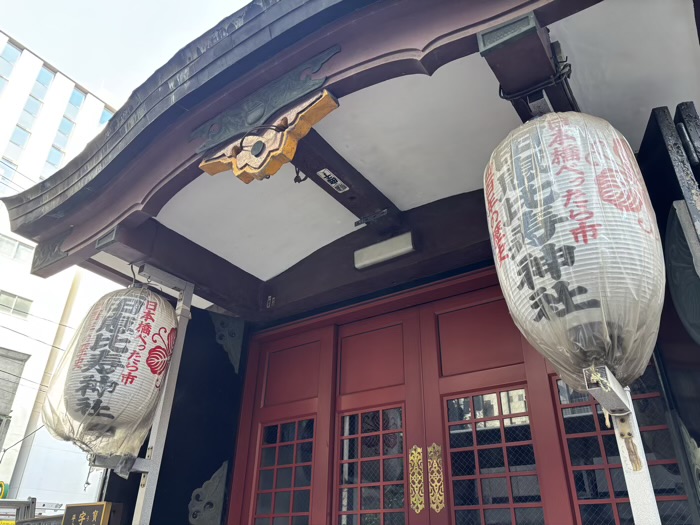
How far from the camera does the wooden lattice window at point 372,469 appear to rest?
3543 millimetres

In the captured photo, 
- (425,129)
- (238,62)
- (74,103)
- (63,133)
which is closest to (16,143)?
(63,133)

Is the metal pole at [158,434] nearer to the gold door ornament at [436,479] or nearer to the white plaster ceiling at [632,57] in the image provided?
the gold door ornament at [436,479]

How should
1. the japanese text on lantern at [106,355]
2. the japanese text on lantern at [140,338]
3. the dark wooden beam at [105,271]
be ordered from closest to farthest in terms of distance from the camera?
the japanese text on lantern at [106,355]
the japanese text on lantern at [140,338]
the dark wooden beam at [105,271]

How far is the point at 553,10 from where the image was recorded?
7.40 ft

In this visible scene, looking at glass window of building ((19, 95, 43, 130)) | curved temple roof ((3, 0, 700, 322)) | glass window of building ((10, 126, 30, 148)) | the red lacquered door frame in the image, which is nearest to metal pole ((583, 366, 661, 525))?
curved temple roof ((3, 0, 700, 322))

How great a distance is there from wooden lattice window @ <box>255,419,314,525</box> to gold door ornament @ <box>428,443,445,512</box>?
42.3 inches

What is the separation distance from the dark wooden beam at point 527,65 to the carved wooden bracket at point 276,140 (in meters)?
0.89

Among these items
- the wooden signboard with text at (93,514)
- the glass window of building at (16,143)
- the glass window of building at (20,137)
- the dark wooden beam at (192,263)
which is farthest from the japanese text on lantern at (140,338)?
the glass window of building at (20,137)

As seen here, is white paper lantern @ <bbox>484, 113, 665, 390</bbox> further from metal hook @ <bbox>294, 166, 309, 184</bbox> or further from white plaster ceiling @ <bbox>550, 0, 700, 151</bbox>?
metal hook @ <bbox>294, 166, 309, 184</bbox>

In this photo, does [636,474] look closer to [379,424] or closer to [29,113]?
[379,424]

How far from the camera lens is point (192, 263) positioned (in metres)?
4.29

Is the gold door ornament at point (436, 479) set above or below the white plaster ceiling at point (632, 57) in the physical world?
below

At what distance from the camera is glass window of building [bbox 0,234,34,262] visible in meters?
20.2

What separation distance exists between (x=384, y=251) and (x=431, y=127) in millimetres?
1045
